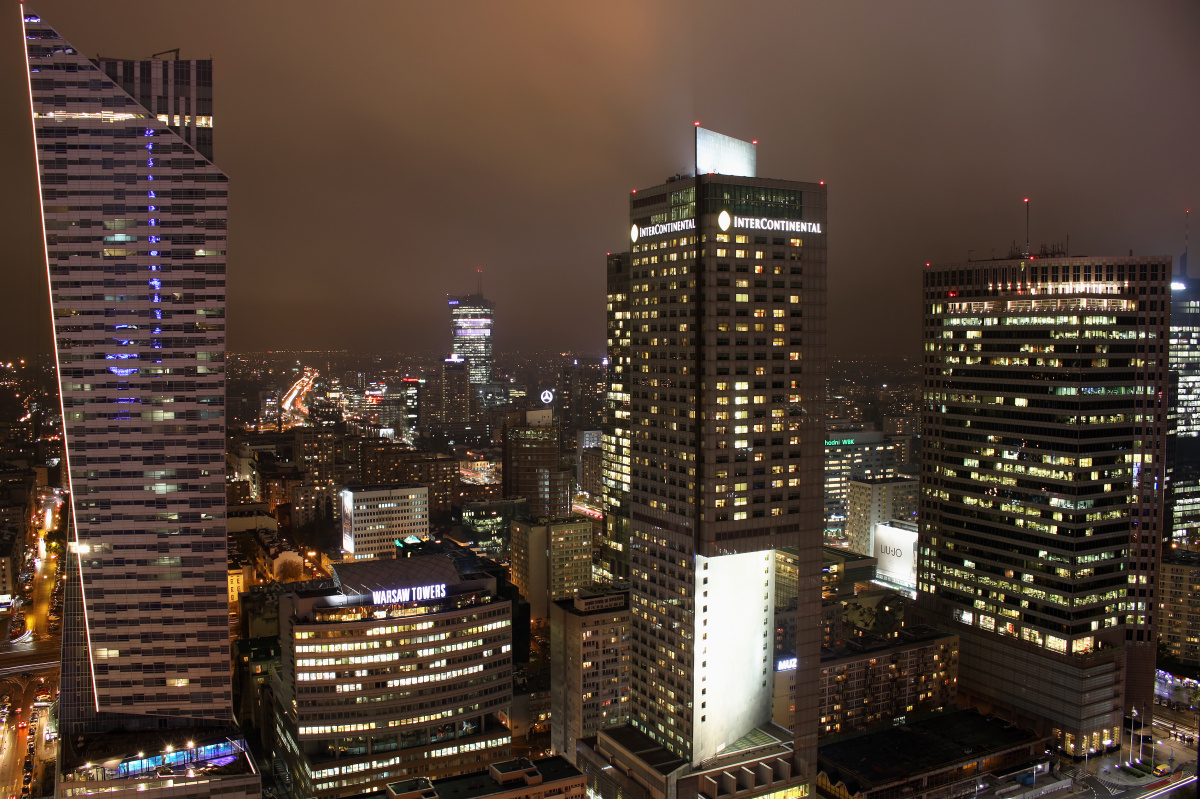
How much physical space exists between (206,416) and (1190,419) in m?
61.2

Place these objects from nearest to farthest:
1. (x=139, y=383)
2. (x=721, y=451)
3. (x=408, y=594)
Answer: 1. (x=721, y=451)
2. (x=139, y=383)
3. (x=408, y=594)

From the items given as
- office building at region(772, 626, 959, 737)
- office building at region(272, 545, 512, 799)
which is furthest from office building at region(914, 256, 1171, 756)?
office building at region(272, 545, 512, 799)

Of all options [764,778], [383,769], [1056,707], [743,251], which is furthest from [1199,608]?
[383,769]

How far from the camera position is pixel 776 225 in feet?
93.0

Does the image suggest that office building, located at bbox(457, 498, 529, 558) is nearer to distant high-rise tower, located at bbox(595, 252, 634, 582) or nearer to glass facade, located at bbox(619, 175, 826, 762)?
distant high-rise tower, located at bbox(595, 252, 634, 582)

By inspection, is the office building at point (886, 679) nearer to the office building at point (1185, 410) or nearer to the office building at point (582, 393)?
the office building at point (1185, 410)

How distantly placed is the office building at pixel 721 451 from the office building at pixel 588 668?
7648mm

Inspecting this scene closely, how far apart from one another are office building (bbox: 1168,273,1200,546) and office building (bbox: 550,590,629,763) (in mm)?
36852

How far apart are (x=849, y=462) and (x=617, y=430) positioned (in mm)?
33264

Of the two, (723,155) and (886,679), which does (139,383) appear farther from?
(886,679)

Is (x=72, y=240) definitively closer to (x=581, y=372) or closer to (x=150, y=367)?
(x=150, y=367)

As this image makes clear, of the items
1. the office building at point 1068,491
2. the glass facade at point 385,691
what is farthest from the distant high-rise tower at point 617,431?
the office building at point 1068,491

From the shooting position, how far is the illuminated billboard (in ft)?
93.0

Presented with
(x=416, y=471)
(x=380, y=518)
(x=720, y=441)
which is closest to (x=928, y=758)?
(x=720, y=441)
